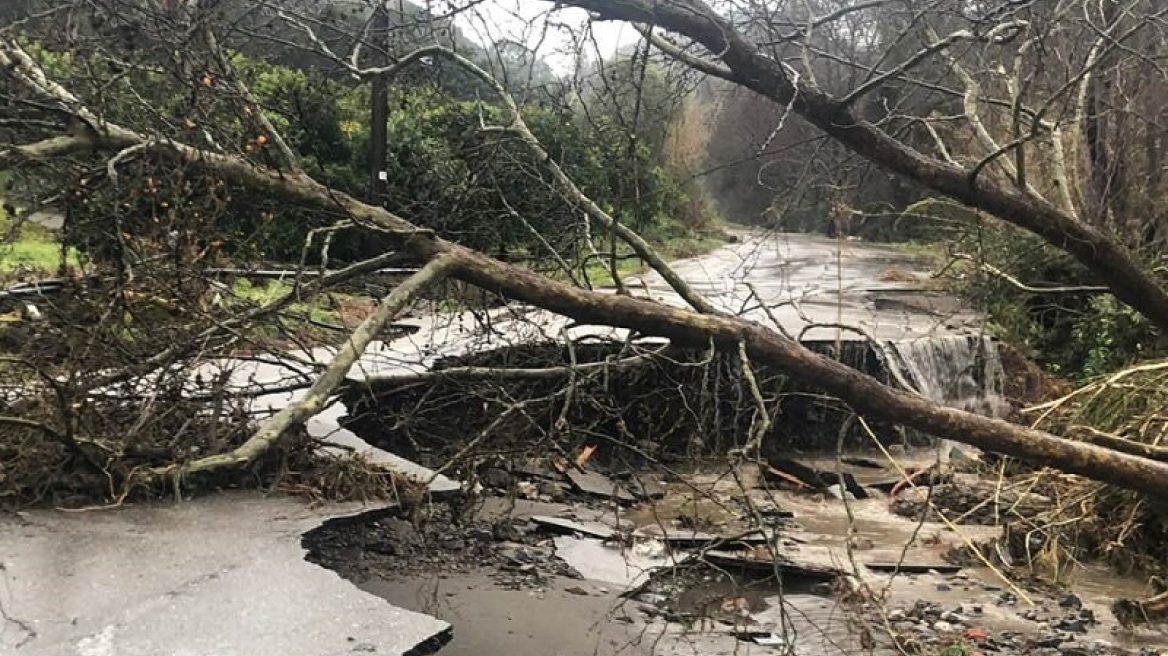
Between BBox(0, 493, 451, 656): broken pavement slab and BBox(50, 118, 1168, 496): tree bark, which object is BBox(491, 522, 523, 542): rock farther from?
BBox(50, 118, 1168, 496): tree bark

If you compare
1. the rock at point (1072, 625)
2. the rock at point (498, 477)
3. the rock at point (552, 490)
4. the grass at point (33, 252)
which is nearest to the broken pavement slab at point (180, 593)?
the rock at point (498, 477)

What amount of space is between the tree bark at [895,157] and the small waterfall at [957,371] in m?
5.06

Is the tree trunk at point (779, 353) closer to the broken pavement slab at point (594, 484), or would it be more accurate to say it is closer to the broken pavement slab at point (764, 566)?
the broken pavement slab at point (764, 566)

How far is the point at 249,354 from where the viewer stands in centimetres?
625

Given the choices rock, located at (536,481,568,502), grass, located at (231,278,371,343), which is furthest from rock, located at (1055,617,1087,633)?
grass, located at (231,278,371,343)

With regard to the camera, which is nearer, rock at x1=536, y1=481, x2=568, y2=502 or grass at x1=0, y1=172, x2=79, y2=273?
rock at x1=536, y1=481, x2=568, y2=502

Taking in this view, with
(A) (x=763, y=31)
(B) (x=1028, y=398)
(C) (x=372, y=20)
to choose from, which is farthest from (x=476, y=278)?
(B) (x=1028, y=398)

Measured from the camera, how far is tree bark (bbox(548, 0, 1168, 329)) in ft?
20.7

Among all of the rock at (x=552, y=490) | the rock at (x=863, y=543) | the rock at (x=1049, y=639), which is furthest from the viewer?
the rock at (x=552, y=490)

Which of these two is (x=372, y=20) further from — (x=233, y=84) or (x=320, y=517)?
(x=320, y=517)

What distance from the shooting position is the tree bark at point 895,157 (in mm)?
6305

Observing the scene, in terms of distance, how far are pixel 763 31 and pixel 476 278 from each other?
10.1ft

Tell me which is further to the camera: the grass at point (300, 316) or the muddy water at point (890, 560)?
the muddy water at point (890, 560)

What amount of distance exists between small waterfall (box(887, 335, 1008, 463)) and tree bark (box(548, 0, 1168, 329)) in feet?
16.6
